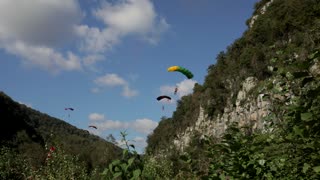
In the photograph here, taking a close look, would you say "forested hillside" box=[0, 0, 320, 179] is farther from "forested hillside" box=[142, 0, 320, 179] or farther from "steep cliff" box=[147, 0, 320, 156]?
"steep cliff" box=[147, 0, 320, 156]

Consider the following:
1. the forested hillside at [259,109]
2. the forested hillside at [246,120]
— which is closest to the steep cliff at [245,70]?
the forested hillside at [259,109]

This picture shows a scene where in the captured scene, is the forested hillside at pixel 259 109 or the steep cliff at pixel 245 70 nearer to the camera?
the forested hillside at pixel 259 109

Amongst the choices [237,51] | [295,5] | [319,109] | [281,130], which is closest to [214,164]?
[281,130]

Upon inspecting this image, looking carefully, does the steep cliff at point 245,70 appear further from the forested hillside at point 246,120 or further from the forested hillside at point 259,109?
the forested hillside at point 246,120

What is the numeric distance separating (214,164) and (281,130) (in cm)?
94

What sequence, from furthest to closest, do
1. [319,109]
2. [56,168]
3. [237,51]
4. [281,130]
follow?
[237,51] → [56,168] → [281,130] → [319,109]

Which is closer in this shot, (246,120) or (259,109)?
(259,109)

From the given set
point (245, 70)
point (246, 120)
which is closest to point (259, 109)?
point (246, 120)

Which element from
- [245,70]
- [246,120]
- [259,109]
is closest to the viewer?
[259,109]

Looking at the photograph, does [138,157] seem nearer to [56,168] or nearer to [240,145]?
[240,145]

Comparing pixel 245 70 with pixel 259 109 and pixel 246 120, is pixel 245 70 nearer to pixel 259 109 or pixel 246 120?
pixel 246 120

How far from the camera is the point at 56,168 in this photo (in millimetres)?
9734

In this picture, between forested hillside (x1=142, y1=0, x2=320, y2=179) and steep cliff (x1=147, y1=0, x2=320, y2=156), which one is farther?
steep cliff (x1=147, y1=0, x2=320, y2=156)

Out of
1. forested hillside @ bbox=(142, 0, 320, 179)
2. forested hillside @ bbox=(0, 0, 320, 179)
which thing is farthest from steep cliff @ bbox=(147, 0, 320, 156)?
forested hillside @ bbox=(0, 0, 320, 179)
